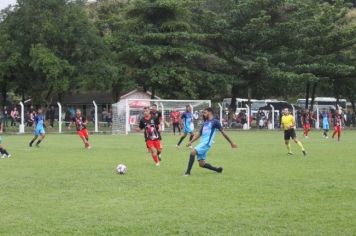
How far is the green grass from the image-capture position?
8008 mm

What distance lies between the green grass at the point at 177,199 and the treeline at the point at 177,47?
29887mm

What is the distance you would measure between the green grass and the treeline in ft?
98.1

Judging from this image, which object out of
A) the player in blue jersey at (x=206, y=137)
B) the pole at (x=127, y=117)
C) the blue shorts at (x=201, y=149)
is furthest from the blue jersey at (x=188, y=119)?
the pole at (x=127, y=117)

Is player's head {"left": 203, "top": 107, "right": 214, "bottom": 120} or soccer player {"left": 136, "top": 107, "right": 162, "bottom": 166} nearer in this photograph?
player's head {"left": 203, "top": 107, "right": 214, "bottom": 120}

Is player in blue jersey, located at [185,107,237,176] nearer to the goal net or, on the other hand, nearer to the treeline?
the goal net

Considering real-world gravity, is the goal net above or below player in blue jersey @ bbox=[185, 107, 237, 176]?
above

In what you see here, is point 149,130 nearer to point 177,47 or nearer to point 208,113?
point 208,113

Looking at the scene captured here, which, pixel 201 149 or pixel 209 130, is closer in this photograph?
pixel 201 149

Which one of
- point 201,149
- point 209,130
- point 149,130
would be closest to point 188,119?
point 149,130

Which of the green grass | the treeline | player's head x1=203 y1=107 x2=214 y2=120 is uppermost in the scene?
the treeline

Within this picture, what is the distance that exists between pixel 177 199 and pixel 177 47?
3818 centimetres

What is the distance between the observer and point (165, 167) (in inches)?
637

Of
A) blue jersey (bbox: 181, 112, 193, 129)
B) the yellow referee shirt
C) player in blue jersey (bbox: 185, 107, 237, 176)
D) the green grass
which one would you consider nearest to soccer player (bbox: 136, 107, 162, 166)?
the green grass

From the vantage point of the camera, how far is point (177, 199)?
10.3 metres
